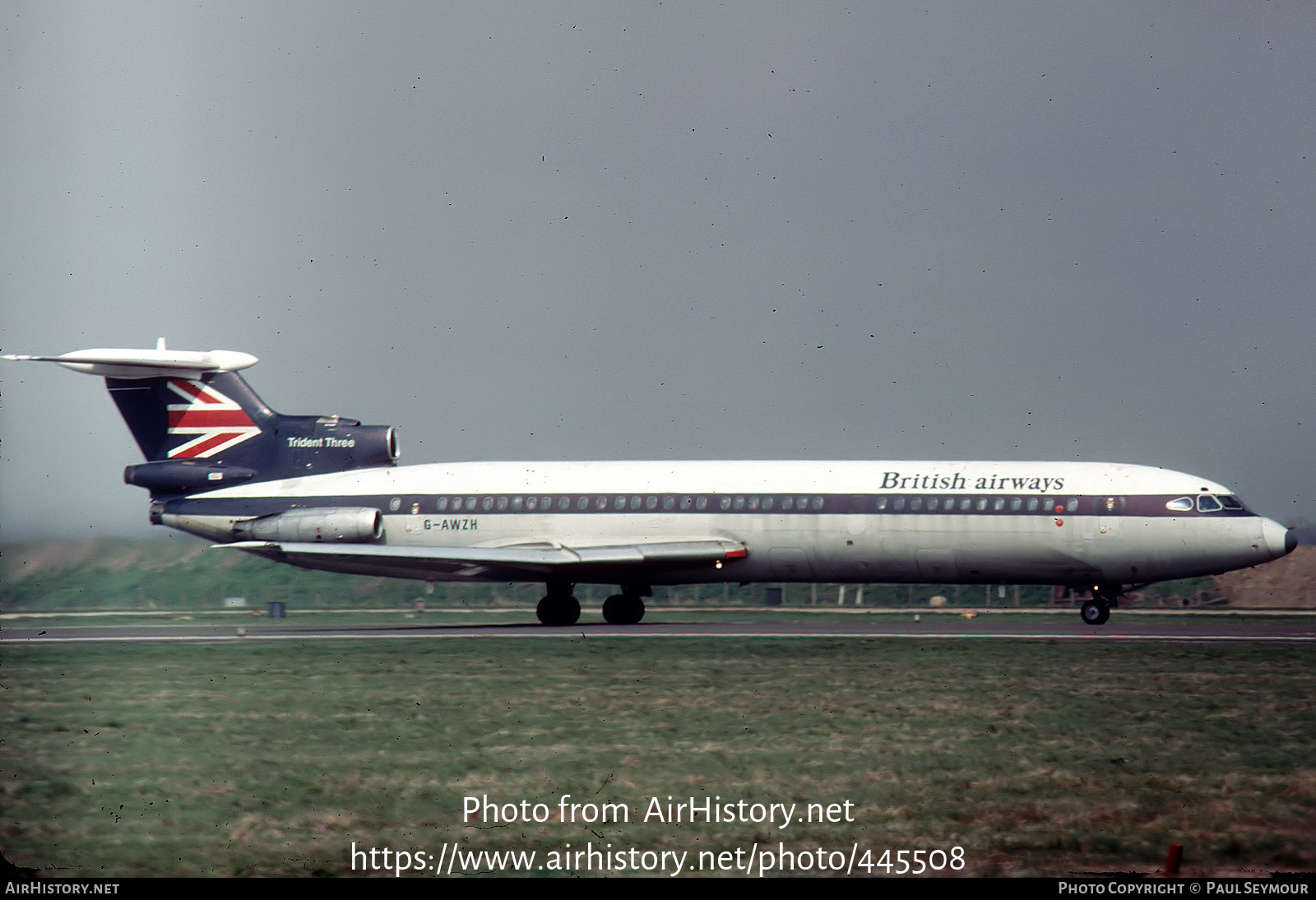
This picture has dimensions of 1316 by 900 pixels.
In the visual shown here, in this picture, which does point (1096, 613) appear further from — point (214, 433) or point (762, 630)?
point (214, 433)

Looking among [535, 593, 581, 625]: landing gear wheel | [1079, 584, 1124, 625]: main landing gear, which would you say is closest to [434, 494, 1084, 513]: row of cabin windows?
[535, 593, 581, 625]: landing gear wheel

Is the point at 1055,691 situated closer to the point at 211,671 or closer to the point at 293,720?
the point at 293,720

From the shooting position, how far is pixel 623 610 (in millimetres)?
37406

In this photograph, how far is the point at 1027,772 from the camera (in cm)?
1289

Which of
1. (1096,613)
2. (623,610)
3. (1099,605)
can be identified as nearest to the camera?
(1096,613)

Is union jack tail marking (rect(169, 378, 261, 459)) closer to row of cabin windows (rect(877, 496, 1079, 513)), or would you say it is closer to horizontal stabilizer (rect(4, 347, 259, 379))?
horizontal stabilizer (rect(4, 347, 259, 379))

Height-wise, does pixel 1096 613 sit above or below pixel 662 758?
above

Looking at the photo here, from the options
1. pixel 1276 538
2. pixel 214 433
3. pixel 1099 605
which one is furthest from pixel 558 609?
pixel 1276 538

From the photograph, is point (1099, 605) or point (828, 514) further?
point (828, 514)

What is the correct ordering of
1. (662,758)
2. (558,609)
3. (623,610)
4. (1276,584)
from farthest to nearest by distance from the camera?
(1276,584) → (623,610) → (558,609) → (662,758)

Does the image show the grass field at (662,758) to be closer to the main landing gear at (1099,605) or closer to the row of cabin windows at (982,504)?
the row of cabin windows at (982,504)

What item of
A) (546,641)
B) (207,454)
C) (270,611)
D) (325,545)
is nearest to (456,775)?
(546,641)

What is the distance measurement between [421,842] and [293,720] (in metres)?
6.74

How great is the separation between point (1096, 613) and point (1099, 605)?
26 centimetres
